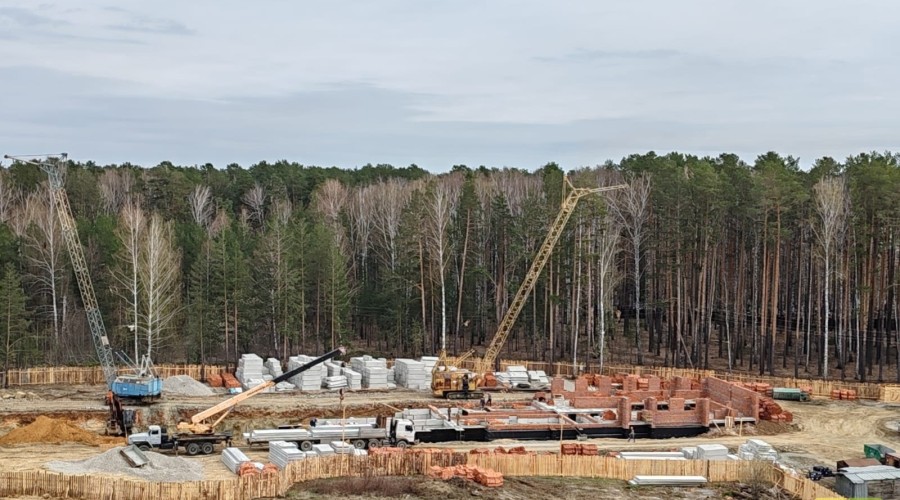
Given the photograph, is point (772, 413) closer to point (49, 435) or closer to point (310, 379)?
point (310, 379)

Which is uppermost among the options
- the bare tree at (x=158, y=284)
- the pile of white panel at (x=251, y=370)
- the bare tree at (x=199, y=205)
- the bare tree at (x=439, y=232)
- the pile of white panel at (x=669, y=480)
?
the bare tree at (x=199, y=205)

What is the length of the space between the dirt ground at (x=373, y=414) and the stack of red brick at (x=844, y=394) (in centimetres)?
75

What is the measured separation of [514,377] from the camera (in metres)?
56.1

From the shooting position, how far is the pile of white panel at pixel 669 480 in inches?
1316

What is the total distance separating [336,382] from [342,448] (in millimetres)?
17507

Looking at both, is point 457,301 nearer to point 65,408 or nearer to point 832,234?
point 832,234

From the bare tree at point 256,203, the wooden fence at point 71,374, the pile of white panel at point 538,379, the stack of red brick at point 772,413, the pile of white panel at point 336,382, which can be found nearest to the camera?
the stack of red brick at point 772,413

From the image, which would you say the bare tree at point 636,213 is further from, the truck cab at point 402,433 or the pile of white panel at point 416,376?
the truck cab at point 402,433

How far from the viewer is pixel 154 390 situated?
47.1 meters

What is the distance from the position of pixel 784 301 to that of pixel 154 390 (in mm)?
53472

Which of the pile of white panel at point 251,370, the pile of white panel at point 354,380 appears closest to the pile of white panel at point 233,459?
the pile of white panel at point 251,370

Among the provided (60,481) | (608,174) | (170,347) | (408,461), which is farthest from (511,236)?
(60,481)

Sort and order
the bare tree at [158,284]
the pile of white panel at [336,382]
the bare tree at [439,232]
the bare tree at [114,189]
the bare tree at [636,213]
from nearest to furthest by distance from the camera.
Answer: the pile of white panel at [336,382] → the bare tree at [158,284] → the bare tree at [439,232] → the bare tree at [636,213] → the bare tree at [114,189]

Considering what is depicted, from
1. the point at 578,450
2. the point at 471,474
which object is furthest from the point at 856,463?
the point at 471,474
